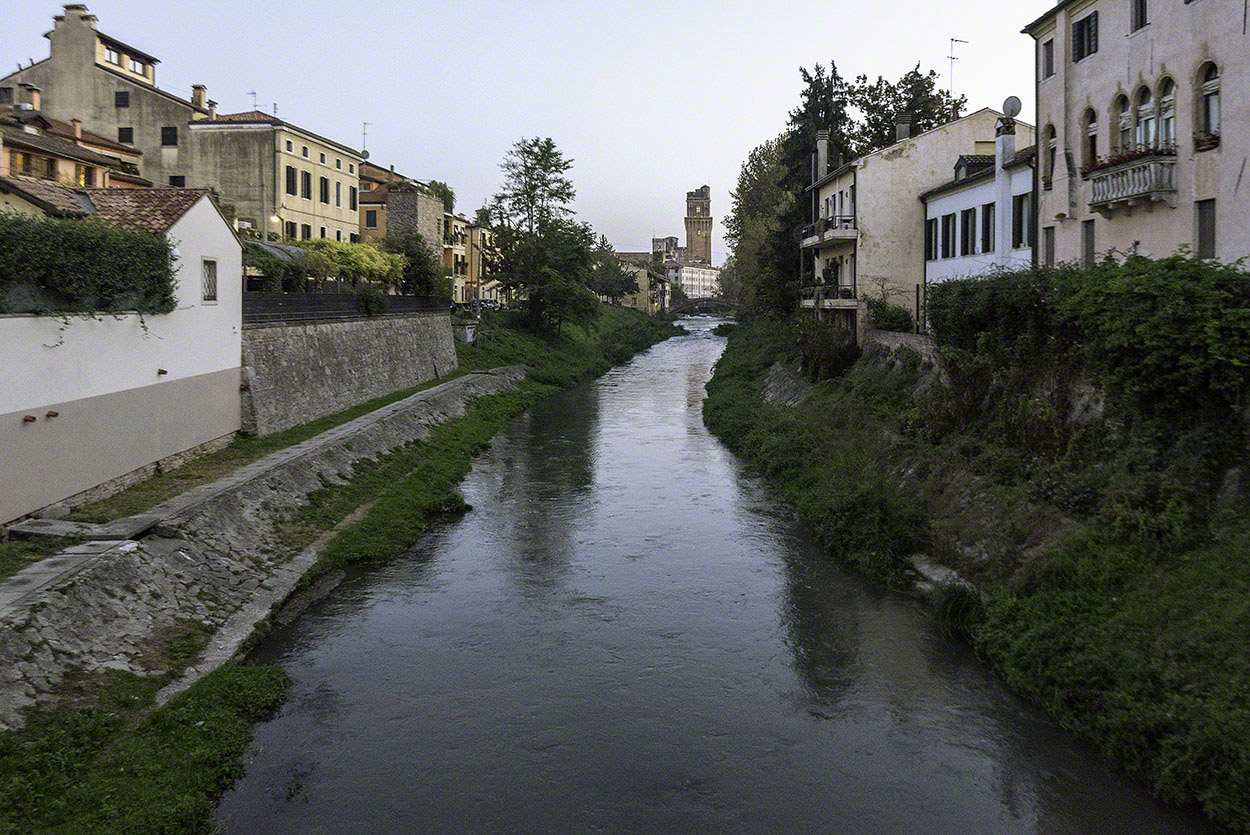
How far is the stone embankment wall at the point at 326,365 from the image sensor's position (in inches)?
920

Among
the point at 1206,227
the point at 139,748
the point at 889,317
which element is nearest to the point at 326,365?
the point at 889,317

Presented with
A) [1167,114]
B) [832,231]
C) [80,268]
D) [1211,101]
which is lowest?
[80,268]

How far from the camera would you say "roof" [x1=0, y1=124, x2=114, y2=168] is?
2912 cm

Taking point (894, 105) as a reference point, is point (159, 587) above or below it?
below

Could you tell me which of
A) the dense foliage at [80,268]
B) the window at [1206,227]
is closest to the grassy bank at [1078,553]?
Result: the window at [1206,227]

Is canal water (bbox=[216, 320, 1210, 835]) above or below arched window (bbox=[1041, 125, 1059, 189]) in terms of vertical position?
below

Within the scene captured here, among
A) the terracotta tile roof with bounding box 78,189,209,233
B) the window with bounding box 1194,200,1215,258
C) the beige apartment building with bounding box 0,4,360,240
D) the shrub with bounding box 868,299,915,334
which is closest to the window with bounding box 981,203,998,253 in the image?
the shrub with bounding box 868,299,915,334

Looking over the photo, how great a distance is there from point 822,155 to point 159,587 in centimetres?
3425

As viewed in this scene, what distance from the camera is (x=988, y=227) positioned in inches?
1000

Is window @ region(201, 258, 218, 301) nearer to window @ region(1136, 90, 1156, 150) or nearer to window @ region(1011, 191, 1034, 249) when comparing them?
window @ region(1011, 191, 1034, 249)

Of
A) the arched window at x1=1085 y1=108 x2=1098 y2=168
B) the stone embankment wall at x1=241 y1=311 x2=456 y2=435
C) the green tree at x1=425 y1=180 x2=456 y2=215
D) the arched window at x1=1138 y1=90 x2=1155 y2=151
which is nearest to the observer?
the arched window at x1=1138 y1=90 x2=1155 y2=151

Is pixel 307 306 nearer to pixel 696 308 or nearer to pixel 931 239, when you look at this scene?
pixel 931 239

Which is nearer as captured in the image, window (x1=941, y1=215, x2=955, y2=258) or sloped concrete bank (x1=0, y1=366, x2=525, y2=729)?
sloped concrete bank (x1=0, y1=366, x2=525, y2=729)

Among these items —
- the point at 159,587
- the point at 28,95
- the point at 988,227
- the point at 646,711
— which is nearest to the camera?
the point at 646,711
